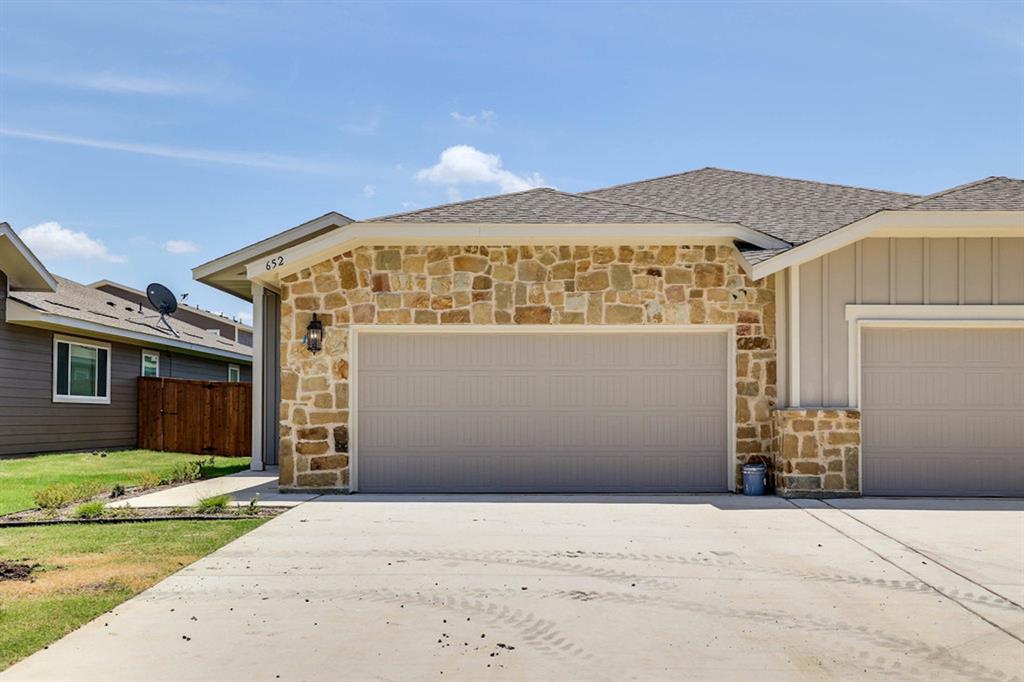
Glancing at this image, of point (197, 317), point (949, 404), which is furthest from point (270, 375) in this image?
point (197, 317)

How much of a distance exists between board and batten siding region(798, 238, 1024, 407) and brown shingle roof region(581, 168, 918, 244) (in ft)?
2.74

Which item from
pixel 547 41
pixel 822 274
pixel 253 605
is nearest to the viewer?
pixel 253 605

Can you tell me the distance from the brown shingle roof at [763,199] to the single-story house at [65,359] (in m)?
10.3

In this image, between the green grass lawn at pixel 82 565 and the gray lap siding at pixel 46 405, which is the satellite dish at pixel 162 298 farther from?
the green grass lawn at pixel 82 565

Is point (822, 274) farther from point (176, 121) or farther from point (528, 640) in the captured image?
point (176, 121)

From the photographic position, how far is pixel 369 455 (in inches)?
457

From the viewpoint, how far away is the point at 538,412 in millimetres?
11570

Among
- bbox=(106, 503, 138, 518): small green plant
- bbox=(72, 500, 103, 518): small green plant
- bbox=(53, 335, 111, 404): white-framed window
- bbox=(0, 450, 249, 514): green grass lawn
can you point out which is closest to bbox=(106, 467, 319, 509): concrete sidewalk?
bbox=(106, 503, 138, 518): small green plant

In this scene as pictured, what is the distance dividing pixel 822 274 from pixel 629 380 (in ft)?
8.78

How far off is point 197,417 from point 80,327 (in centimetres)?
313

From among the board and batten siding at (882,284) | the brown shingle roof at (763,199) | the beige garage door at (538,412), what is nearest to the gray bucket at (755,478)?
the beige garage door at (538,412)

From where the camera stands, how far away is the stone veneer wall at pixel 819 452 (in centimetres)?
1084

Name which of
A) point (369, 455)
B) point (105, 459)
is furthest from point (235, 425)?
point (369, 455)

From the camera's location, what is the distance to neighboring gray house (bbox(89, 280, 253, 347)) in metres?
32.6
